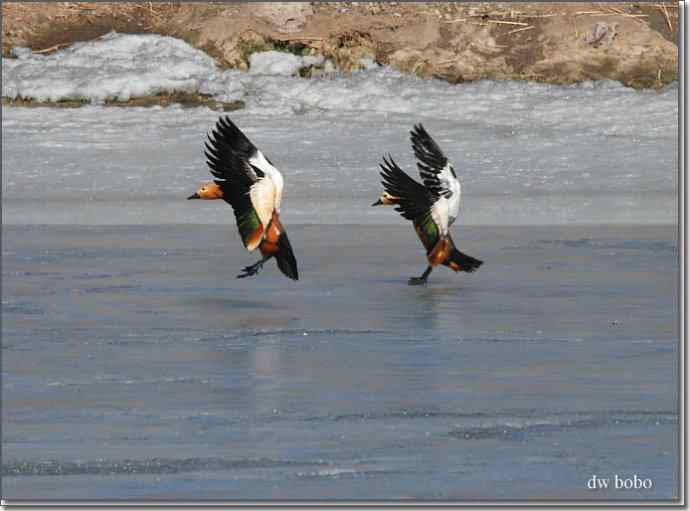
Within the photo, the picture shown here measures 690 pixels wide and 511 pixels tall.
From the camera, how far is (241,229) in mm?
10664

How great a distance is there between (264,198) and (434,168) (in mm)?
1073

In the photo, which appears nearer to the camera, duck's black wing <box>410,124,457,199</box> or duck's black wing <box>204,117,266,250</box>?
duck's black wing <box>204,117,266,250</box>

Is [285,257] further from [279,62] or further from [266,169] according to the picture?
[279,62]

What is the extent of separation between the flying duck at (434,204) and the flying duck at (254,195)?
0.72m

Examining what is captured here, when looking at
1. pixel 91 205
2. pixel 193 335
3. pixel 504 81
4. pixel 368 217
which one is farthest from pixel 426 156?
pixel 504 81

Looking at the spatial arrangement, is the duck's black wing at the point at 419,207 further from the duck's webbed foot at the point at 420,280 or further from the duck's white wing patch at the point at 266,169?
the duck's white wing patch at the point at 266,169

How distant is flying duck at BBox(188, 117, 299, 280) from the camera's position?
10562 mm

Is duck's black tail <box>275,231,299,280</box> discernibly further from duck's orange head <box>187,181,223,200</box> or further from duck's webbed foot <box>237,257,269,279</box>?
duck's orange head <box>187,181,223,200</box>

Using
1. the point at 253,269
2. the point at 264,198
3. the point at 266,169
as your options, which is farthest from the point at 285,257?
the point at 266,169

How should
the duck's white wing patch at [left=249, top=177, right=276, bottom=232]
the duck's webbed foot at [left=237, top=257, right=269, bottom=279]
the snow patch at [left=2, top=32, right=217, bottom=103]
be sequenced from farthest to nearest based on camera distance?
1. the snow patch at [left=2, top=32, right=217, bottom=103]
2. the duck's webbed foot at [left=237, top=257, right=269, bottom=279]
3. the duck's white wing patch at [left=249, top=177, right=276, bottom=232]

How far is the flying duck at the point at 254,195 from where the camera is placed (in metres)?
10.6

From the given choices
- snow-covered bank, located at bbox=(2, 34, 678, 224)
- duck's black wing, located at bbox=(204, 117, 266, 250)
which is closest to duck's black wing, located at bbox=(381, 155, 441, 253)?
duck's black wing, located at bbox=(204, 117, 266, 250)

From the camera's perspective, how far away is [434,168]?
10930mm

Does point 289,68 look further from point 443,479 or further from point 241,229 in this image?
point 443,479
